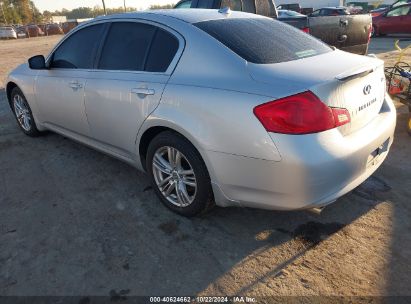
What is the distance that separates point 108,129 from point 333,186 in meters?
2.12

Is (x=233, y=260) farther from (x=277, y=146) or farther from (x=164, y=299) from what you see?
(x=277, y=146)

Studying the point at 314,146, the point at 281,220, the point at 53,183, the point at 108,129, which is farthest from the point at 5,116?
the point at 314,146

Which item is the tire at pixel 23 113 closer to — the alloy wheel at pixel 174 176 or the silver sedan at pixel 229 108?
the silver sedan at pixel 229 108

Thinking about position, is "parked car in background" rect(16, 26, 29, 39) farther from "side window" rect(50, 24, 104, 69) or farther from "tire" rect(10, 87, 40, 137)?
"side window" rect(50, 24, 104, 69)

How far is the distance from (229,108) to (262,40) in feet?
2.72

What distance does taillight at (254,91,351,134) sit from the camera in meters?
2.32

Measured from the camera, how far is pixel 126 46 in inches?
135

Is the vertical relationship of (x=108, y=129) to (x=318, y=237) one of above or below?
above

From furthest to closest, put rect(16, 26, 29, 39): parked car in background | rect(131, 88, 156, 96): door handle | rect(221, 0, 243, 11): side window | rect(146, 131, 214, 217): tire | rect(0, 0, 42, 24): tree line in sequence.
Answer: rect(0, 0, 42, 24): tree line < rect(16, 26, 29, 39): parked car in background < rect(221, 0, 243, 11): side window < rect(131, 88, 156, 96): door handle < rect(146, 131, 214, 217): tire

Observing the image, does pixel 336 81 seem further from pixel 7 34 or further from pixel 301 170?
pixel 7 34

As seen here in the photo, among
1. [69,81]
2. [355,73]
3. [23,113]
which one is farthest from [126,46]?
[23,113]

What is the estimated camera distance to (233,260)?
2670 millimetres

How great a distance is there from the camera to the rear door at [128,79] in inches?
120

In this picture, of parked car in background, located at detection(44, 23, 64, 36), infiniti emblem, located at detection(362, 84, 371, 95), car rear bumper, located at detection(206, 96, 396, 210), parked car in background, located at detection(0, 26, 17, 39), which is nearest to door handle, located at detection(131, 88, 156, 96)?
car rear bumper, located at detection(206, 96, 396, 210)
